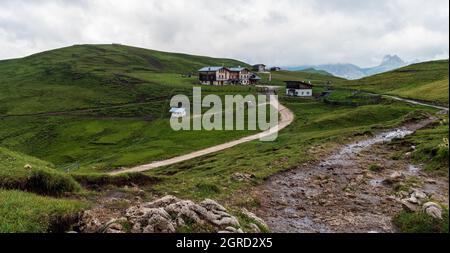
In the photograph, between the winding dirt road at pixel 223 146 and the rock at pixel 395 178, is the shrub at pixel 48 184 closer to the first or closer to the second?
the winding dirt road at pixel 223 146

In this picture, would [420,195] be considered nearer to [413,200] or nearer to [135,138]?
[413,200]

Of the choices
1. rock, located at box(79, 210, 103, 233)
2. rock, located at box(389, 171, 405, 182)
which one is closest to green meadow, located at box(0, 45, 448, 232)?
rock, located at box(79, 210, 103, 233)

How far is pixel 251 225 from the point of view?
60.0 ft

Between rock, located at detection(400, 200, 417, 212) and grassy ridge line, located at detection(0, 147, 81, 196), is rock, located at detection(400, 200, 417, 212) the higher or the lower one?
the lower one

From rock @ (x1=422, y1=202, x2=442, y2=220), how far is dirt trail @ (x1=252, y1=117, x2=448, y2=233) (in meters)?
2.04

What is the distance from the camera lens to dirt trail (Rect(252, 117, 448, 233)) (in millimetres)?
21078

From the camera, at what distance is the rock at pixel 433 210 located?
19231mm

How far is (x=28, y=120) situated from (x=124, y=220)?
144 meters

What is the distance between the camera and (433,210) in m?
19.6

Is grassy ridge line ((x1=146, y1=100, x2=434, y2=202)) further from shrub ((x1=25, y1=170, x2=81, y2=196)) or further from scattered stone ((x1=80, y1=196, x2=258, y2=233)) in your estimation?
scattered stone ((x1=80, y1=196, x2=258, y2=233))

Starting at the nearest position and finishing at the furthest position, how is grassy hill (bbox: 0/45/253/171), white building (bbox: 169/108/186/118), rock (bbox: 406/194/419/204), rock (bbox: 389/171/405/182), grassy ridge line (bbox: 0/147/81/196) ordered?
rock (bbox: 406/194/419/204)
grassy ridge line (bbox: 0/147/81/196)
rock (bbox: 389/171/405/182)
grassy hill (bbox: 0/45/253/171)
white building (bbox: 169/108/186/118)

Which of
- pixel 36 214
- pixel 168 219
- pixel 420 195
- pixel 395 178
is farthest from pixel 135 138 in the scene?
pixel 168 219

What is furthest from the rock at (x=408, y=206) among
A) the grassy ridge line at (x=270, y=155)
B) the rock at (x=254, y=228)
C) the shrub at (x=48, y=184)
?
the shrub at (x=48, y=184)
